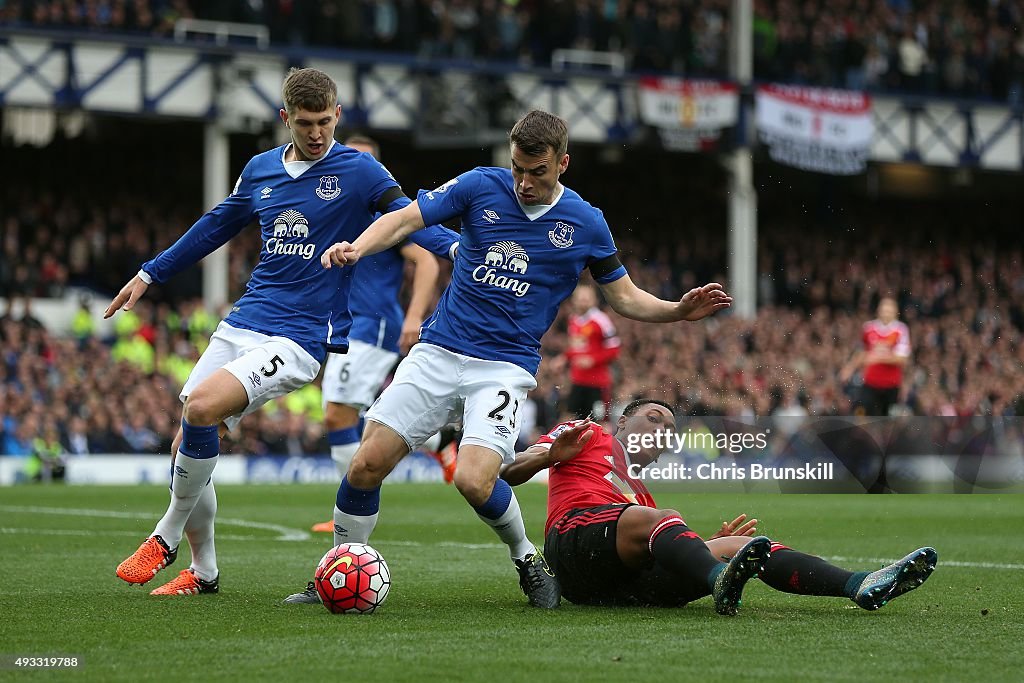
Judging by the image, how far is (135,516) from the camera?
12.3 m

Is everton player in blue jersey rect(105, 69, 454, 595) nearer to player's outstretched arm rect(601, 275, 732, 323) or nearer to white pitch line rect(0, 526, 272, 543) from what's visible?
player's outstretched arm rect(601, 275, 732, 323)

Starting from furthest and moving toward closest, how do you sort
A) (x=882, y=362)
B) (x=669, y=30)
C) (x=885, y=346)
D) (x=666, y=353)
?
(x=669, y=30), (x=666, y=353), (x=882, y=362), (x=885, y=346)

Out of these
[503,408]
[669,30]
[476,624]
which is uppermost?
[669,30]

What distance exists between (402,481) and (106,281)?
23.8 ft

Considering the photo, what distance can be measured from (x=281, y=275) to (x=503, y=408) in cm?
133

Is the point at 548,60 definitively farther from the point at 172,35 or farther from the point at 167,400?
→ the point at 167,400

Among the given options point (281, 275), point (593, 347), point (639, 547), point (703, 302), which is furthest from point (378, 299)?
point (593, 347)

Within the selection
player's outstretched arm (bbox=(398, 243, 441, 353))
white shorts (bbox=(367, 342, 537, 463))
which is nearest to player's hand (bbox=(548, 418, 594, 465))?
white shorts (bbox=(367, 342, 537, 463))

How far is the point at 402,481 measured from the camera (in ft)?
63.4

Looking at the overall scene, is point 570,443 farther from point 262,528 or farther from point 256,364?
point 262,528

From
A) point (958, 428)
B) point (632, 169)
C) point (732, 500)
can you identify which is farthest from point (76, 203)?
point (732, 500)

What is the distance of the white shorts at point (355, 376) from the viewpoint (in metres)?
10.7

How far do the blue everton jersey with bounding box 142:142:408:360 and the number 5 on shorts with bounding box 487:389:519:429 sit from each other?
1.03 m

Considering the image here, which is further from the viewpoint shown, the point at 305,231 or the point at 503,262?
the point at 305,231
